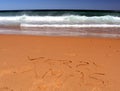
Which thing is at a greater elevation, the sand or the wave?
the wave

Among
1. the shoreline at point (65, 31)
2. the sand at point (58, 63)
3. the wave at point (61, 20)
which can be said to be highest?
the wave at point (61, 20)

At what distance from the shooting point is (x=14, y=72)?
39cm

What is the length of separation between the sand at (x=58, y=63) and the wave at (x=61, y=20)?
31 millimetres

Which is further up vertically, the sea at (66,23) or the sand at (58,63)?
the sea at (66,23)

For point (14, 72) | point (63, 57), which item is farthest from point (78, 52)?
point (14, 72)

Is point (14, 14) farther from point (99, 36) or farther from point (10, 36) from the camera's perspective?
point (99, 36)

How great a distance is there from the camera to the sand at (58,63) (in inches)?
14.2

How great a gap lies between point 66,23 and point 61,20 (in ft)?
0.04

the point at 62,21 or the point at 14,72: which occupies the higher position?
the point at 62,21

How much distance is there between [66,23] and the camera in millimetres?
377

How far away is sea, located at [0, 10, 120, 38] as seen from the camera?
36 centimetres

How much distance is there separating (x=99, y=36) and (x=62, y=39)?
8 centimetres

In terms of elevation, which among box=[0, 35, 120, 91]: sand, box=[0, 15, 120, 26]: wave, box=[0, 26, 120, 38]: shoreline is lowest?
box=[0, 35, 120, 91]: sand

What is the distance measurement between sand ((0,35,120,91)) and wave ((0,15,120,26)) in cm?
3
